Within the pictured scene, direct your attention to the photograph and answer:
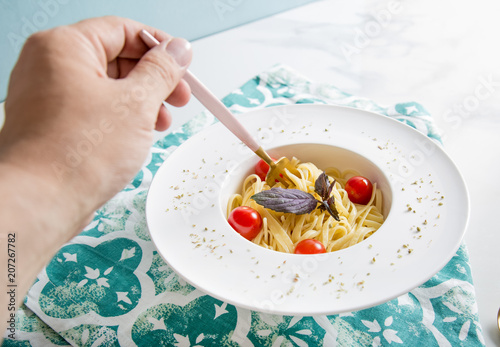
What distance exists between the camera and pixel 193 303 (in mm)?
1767

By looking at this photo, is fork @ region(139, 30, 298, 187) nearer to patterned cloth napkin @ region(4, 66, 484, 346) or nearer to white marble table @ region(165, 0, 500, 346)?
patterned cloth napkin @ region(4, 66, 484, 346)

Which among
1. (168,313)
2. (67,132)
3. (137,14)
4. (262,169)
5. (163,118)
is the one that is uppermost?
(67,132)

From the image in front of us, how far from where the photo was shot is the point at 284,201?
6.20ft

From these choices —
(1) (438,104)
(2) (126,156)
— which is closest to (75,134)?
(2) (126,156)

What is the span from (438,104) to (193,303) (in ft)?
6.92

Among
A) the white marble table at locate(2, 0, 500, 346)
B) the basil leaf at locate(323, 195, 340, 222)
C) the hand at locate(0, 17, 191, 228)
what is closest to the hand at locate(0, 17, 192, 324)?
the hand at locate(0, 17, 191, 228)

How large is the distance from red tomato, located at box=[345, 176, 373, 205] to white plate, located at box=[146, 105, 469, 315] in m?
0.05

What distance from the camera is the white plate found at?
1501 mm

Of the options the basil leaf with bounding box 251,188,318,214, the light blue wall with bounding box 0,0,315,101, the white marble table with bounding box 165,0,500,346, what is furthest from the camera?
the light blue wall with bounding box 0,0,315,101

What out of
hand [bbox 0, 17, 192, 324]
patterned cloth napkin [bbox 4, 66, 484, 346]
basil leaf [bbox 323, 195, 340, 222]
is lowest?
patterned cloth napkin [bbox 4, 66, 484, 346]

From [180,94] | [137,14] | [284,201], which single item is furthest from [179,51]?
[137,14]

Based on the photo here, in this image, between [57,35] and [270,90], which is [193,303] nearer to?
[57,35]

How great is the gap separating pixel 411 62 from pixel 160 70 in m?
2.58

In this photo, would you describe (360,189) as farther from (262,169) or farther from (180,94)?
(180,94)
